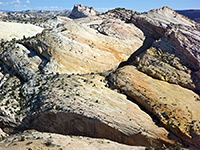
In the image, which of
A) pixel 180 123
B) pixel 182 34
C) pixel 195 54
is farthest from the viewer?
pixel 182 34

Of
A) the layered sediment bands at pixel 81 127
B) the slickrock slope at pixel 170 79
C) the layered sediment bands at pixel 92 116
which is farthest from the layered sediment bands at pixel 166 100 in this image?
the layered sediment bands at pixel 81 127

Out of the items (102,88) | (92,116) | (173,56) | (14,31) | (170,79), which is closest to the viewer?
(92,116)

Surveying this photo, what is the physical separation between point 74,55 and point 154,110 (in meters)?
17.1

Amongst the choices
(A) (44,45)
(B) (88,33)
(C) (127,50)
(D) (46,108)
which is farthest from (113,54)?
(D) (46,108)

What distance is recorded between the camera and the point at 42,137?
21.0 metres

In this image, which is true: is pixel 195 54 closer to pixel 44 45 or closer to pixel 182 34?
pixel 182 34

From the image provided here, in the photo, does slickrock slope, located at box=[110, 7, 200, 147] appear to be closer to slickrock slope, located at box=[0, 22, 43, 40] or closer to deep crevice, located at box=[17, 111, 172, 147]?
deep crevice, located at box=[17, 111, 172, 147]

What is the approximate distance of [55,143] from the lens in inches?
763

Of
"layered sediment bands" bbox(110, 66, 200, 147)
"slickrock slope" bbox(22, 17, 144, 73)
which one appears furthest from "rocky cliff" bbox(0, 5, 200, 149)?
"layered sediment bands" bbox(110, 66, 200, 147)

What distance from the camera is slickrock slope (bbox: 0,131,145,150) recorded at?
18.7 metres

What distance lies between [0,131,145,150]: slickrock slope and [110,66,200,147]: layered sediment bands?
6214 mm

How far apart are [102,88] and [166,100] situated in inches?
372

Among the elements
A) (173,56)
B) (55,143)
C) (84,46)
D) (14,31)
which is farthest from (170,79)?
(14,31)

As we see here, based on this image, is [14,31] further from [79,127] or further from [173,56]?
[173,56]
